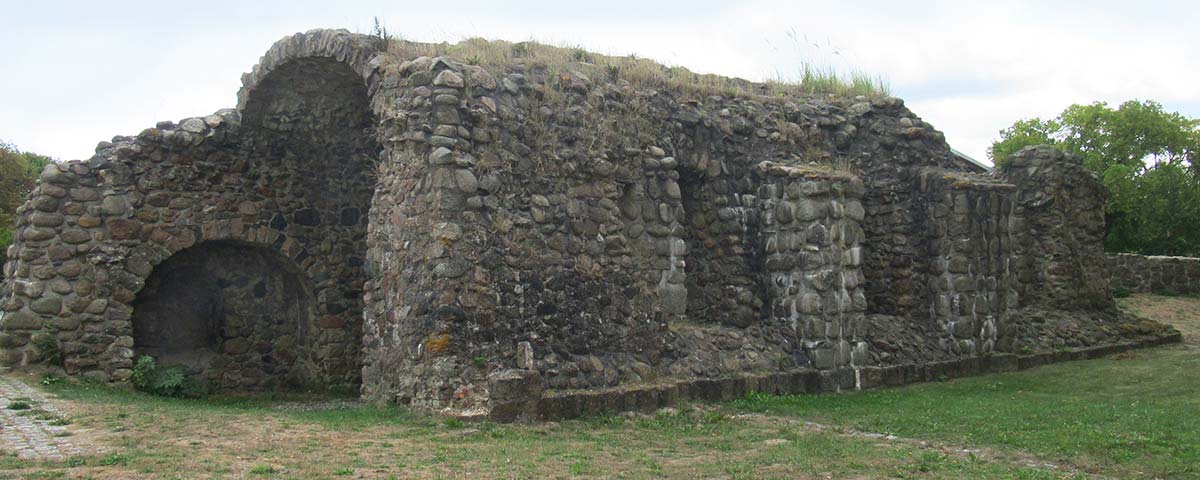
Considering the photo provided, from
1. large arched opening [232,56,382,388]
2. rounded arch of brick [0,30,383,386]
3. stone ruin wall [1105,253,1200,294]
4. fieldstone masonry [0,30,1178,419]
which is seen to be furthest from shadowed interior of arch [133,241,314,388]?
stone ruin wall [1105,253,1200,294]

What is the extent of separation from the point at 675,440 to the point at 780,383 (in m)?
3.40

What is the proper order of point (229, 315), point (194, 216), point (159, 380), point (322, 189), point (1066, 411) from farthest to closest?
point (322, 189) → point (229, 315) → point (194, 216) → point (159, 380) → point (1066, 411)

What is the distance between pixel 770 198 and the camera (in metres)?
13.0

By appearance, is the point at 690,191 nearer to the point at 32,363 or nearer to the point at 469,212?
the point at 469,212

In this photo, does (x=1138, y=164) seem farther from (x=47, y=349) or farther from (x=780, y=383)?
(x=47, y=349)

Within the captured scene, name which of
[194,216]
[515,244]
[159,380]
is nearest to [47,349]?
[159,380]

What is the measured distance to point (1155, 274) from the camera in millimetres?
24359

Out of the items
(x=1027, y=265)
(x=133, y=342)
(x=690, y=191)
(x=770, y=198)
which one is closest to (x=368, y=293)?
(x=133, y=342)

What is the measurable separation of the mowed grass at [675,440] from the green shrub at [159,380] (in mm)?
469

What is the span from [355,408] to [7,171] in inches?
915

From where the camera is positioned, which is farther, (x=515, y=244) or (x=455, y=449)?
(x=515, y=244)

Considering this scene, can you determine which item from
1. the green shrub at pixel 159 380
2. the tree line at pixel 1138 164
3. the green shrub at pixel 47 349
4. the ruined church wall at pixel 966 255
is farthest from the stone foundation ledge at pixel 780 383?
the tree line at pixel 1138 164

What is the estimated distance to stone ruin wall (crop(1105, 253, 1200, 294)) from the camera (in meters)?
24.0

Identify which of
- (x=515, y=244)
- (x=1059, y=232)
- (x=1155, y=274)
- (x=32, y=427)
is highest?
(x=1059, y=232)
